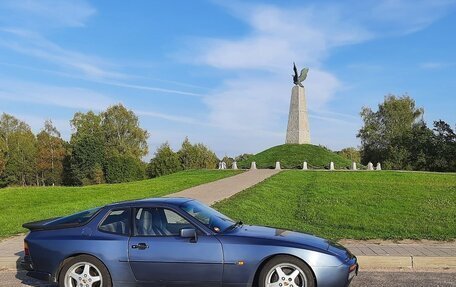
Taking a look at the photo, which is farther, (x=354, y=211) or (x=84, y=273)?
(x=354, y=211)

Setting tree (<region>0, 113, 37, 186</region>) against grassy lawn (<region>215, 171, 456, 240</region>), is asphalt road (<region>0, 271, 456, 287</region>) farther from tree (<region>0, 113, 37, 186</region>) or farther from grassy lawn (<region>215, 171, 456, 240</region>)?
tree (<region>0, 113, 37, 186</region>)

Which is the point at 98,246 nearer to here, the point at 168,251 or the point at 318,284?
the point at 168,251

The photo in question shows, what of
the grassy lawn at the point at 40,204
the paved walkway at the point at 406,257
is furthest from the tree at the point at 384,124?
the paved walkway at the point at 406,257

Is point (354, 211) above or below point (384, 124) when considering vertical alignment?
below

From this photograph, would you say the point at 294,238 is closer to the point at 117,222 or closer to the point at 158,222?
the point at 158,222

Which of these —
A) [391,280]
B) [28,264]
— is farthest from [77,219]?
[391,280]

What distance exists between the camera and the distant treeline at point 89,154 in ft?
235

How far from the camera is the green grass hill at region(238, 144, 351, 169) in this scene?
45.0 m

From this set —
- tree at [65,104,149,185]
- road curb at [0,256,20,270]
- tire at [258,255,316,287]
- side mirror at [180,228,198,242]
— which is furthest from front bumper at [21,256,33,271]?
tree at [65,104,149,185]

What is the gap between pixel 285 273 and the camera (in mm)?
5336

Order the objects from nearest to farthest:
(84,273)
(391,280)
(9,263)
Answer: (84,273)
(391,280)
(9,263)

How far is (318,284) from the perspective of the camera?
522 centimetres

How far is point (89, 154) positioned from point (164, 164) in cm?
1237

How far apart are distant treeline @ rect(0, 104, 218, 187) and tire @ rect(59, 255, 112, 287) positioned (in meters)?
63.4
